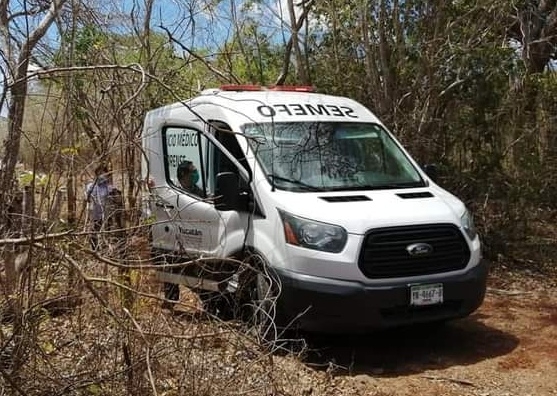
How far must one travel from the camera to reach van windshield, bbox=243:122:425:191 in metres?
6.41

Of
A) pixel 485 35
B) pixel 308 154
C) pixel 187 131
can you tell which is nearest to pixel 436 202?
pixel 308 154

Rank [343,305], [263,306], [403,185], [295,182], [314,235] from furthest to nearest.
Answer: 1. [403,185]
2. [295,182]
3. [314,235]
4. [343,305]
5. [263,306]

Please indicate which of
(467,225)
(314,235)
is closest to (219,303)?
(314,235)

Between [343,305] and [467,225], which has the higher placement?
[467,225]

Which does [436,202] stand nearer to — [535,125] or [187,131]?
Result: [187,131]

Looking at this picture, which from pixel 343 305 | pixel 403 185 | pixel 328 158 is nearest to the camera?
pixel 343 305

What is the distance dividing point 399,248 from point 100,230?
2.50 meters

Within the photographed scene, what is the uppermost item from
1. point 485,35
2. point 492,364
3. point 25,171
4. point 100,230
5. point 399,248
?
point 485,35

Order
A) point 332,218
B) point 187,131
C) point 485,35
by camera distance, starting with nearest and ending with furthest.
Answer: point 332,218 < point 187,131 < point 485,35

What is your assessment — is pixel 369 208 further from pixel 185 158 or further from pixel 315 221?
pixel 185 158

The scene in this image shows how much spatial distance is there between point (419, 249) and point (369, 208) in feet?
1.66

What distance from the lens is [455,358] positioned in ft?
20.4

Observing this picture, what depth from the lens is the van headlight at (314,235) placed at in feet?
19.0

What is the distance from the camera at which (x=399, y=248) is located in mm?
5871
